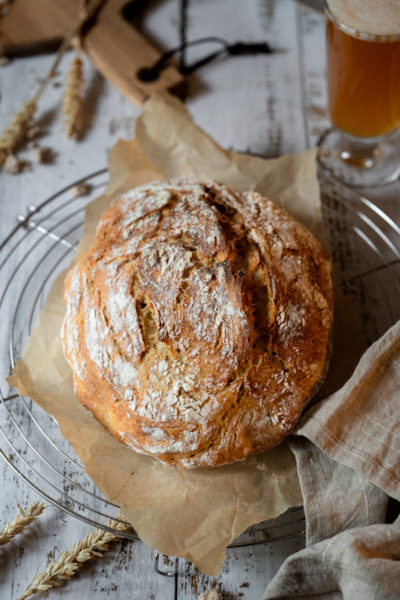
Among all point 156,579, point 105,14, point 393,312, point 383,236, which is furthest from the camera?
point 105,14

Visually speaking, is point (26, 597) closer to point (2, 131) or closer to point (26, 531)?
point (26, 531)

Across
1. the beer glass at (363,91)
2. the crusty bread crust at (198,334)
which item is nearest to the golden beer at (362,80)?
the beer glass at (363,91)

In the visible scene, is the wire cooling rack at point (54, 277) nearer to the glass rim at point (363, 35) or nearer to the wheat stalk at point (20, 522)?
the wheat stalk at point (20, 522)

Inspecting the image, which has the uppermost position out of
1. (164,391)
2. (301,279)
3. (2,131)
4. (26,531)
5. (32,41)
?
(32,41)

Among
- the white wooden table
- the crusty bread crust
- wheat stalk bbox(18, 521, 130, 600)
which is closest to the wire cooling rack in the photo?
wheat stalk bbox(18, 521, 130, 600)

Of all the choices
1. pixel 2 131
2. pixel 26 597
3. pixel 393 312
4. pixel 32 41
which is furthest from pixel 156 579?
pixel 32 41

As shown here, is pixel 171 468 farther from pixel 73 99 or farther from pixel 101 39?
pixel 101 39
